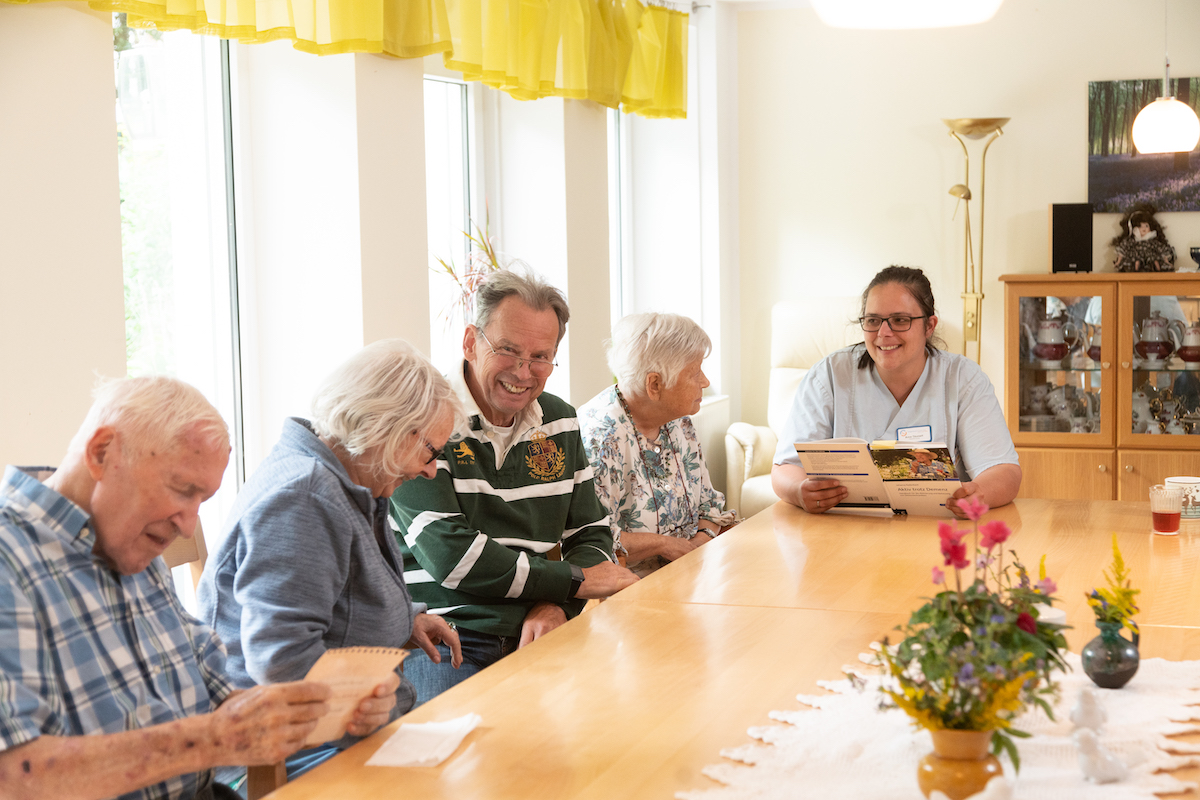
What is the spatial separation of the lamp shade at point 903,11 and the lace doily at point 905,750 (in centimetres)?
111

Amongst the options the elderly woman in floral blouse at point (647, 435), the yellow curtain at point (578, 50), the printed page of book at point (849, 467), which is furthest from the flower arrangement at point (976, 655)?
the yellow curtain at point (578, 50)

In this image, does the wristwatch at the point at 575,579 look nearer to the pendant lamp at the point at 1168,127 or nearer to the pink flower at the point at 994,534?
the pink flower at the point at 994,534

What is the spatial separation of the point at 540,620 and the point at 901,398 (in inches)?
51.0

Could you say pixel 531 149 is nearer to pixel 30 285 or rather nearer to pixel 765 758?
pixel 30 285

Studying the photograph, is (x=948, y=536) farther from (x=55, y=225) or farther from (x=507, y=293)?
(x=55, y=225)

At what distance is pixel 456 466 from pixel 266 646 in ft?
2.39

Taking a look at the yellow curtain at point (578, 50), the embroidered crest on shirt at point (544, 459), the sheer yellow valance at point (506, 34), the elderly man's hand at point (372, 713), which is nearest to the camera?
the elderly man's hand at point (372, 713)

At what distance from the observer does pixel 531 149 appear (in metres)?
4.11

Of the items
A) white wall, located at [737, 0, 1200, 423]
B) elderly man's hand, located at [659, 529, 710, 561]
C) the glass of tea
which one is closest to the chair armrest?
white wall, located at [737, 0, 1200, 423]

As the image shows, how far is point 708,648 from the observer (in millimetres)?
1744

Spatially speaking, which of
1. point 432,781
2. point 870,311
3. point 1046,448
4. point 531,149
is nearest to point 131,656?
point 432,781

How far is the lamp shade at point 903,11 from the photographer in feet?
6.15

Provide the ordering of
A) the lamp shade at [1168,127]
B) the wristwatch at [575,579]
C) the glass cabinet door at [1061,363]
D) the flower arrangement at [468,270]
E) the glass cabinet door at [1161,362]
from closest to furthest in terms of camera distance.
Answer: the wristwatch at [575,579], the flower arrangement at [468,270], the lamp shade at [1168,127], the glass cabinet door at [1161,362], the glass cabinet door at [1061,363]

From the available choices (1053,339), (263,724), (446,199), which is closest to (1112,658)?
(263,724)
